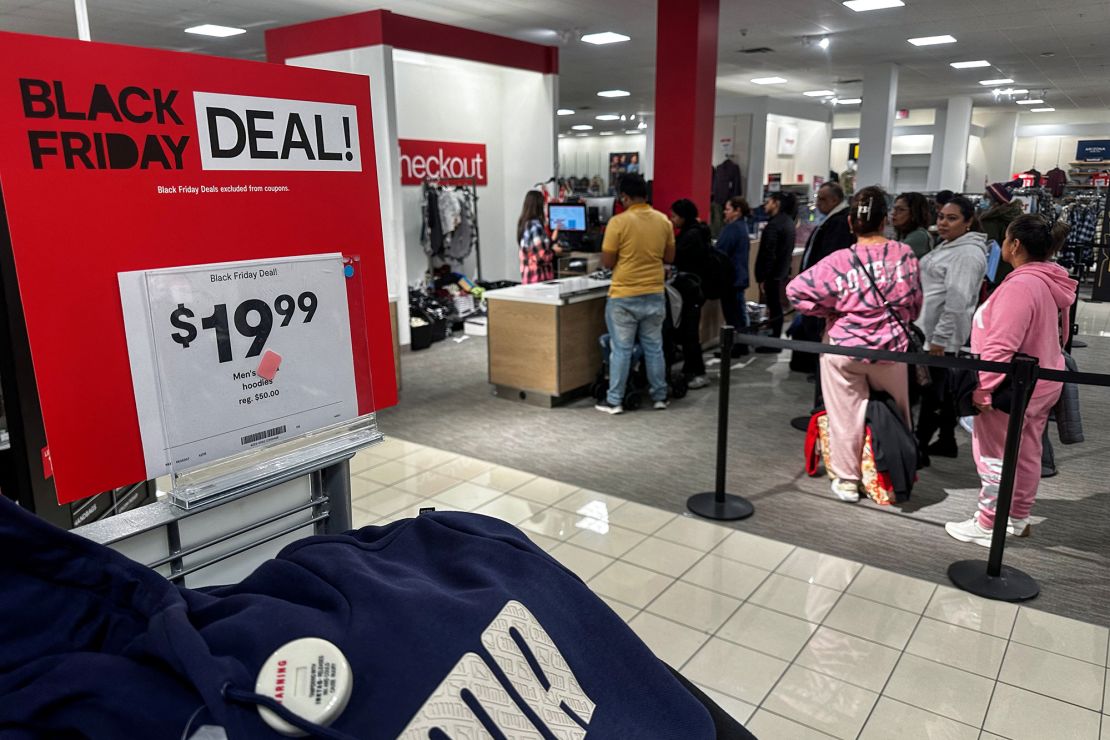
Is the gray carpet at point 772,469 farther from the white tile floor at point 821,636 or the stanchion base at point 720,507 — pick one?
the white tile floor at point 821,636

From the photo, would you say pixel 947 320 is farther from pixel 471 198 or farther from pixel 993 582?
pixel 471 198

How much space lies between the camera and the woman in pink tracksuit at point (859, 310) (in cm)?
384

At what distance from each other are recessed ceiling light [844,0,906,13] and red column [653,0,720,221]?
181 cm

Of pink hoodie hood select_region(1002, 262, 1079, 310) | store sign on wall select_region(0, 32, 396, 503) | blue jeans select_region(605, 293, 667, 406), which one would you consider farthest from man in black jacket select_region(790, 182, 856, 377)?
store sign on wall select_region(0, 32, 396, 503)

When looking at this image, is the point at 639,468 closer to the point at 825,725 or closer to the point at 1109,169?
the point at 825,725

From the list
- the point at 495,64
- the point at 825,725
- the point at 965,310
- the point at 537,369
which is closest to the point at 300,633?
the point at 825,725

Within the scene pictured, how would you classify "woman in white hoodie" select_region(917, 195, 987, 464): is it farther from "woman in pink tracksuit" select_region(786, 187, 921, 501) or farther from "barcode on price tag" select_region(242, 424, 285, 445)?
"barcode on price tag" select_region(242, 424, 285, 445)

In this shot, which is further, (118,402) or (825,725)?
(825,725)

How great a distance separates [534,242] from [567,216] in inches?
32.8

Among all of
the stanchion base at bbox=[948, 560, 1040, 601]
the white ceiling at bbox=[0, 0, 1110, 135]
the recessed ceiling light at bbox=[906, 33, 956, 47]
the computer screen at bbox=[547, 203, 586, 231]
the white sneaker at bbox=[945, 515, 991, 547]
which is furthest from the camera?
the recessed ceiling light at bbox=[906, 33, 956, 47]

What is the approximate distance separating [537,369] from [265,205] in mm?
4583

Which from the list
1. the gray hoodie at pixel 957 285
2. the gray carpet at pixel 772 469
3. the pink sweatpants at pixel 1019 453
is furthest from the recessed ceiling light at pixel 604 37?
the pink sweatpants at pixel 1019 453

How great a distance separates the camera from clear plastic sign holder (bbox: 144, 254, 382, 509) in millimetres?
1260

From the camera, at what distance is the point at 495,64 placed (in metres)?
8.55
